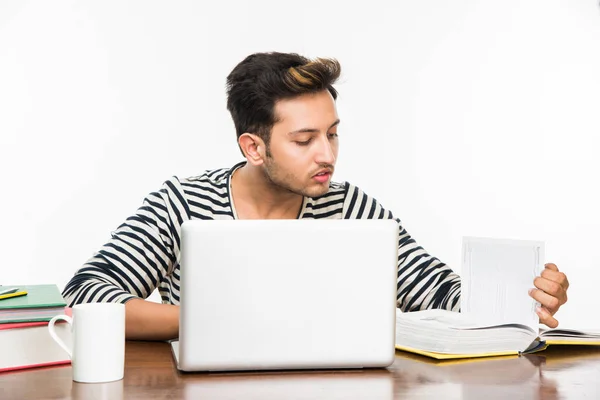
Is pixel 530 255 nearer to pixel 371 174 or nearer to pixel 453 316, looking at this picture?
pixel 453 316

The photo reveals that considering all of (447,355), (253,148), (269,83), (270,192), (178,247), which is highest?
(269,83)

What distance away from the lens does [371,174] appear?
12.5 ft

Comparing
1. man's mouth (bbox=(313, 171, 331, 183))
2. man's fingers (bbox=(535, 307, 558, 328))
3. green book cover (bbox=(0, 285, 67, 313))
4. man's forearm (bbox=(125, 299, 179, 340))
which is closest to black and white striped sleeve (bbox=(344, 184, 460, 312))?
man's mouth (bbox=(313, 171, 331, 183))

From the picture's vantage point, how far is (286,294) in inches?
44.5

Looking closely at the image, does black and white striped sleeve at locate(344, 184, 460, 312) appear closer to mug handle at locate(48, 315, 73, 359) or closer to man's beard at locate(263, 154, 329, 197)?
man's beard at locate(263, 154, 329, 197)

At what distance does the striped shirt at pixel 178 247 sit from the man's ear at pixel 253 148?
0.30 ft

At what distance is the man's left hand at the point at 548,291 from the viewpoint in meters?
1.33

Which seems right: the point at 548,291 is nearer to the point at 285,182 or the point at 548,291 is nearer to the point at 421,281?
the point at 421,281

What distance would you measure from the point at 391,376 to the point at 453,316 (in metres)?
0.32

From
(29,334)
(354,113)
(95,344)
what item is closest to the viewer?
(95,344)

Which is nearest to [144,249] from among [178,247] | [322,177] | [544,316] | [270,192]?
[178,247]

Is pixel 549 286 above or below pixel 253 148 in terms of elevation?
below

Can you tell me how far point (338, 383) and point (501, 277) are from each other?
1.32ft

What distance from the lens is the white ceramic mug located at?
3.52 feet
